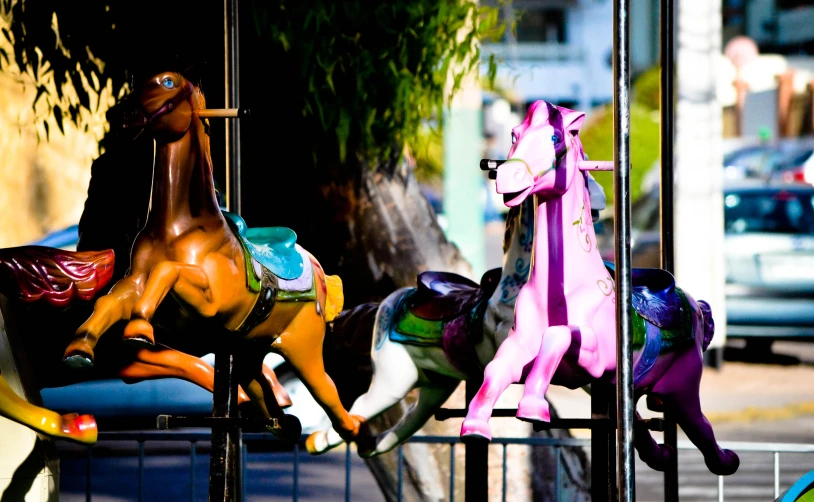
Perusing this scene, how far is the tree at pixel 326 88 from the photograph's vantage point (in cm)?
439

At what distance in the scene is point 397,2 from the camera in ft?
14.3

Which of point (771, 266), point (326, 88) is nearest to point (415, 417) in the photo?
point (326, 88)

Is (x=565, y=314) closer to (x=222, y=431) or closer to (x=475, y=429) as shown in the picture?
(x=475, y=429)

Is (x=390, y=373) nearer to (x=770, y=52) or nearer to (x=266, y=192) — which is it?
(x=266, y=192)

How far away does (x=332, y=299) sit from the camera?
3.32 metres

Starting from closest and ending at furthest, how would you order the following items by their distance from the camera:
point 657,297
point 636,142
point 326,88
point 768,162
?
point 657,297
point 326,88
point 636,142
point 768,162

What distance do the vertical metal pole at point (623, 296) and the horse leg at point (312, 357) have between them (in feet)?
2.77

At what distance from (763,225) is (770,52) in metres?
32.5

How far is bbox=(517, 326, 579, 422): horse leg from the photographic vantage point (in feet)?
8.70

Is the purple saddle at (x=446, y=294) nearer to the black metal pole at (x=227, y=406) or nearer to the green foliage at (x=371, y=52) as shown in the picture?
the black metal pole at (x=227, y=406)

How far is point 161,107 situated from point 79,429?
74 cm

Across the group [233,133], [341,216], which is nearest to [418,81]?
[341,216]

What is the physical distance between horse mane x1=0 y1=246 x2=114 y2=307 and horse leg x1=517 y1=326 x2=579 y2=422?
3.34 feet

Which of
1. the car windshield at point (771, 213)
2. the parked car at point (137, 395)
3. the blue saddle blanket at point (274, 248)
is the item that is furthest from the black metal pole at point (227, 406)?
the car windshield at point (771, 213)
